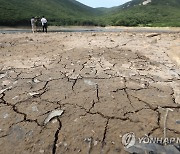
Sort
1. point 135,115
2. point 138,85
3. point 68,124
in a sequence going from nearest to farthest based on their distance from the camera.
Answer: point 68,124 → point 135,115 → point 138,85

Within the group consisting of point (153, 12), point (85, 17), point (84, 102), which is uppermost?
point (153, 12)

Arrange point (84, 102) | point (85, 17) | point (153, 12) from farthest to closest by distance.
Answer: point (85, 17)
point (153, 12)
point (84, 102)

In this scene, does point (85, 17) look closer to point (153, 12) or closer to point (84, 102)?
point (153, 12)

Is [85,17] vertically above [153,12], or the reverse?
[153,12]

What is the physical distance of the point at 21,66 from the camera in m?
4.35

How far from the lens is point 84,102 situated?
8.80 ft

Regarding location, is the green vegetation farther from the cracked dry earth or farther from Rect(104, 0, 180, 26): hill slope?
the cracked dry earth

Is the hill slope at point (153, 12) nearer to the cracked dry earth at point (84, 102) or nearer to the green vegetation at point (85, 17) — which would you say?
the green vegetation at point (85, 17)

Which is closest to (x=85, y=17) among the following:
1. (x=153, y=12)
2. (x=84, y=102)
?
(x=153, y=12)

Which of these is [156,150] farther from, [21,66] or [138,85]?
[21,66]

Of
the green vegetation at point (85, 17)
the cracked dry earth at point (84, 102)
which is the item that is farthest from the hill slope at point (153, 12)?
the cracked dry earth at point (84, 102)

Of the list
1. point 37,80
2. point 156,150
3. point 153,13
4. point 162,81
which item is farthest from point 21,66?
point 153,13

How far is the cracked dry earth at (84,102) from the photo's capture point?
198cm

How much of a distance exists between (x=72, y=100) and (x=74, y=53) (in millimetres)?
2961
